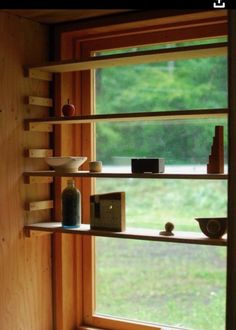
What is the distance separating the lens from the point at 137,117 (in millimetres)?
2152

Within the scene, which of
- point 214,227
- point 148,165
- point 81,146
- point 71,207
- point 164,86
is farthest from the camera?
point 164,86

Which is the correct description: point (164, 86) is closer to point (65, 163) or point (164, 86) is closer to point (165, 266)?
point (65, 163)

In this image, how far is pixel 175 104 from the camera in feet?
8.53

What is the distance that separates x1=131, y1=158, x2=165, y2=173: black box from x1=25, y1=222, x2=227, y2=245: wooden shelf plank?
0.28m

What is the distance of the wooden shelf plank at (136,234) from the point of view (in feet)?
6.49

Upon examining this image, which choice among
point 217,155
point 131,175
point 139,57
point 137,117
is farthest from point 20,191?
point 217,155

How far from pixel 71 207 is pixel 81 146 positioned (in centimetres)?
38

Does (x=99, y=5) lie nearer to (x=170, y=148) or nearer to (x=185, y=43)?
(x=185, y=43)

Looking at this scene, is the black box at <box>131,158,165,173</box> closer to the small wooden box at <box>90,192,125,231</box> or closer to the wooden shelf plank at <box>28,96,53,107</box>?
the small wooden box at <box>90,192,125,231</box>

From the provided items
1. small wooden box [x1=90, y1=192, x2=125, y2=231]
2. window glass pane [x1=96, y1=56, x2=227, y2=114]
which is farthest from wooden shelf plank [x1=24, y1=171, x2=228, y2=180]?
window glass pane [x1=96, y1=56, x2=227, y2=114]

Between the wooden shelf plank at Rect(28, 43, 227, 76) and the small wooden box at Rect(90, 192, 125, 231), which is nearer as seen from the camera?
the wooden shelf plank at Rect(28, 43, 227, 76)

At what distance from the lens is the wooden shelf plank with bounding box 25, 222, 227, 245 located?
77.9 inches

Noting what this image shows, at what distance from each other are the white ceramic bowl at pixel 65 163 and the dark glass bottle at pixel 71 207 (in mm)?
98

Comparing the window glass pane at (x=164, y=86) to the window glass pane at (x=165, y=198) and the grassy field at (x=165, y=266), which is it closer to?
the window glass pane at (x=165, y=198)
